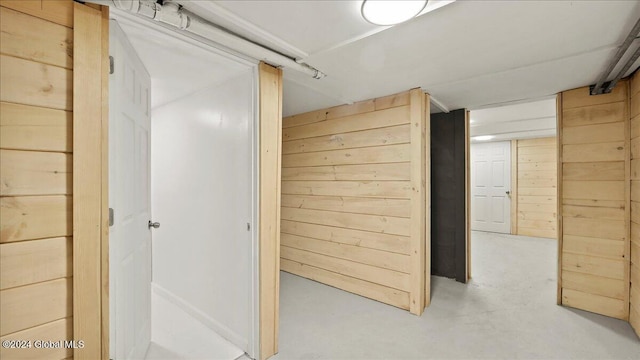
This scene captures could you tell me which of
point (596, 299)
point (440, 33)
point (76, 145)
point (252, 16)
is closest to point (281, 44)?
point (252, 16)

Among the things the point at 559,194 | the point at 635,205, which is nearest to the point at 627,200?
the point at 635,205

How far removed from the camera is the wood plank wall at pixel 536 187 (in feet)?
17.7

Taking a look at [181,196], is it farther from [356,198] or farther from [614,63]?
[614,63]

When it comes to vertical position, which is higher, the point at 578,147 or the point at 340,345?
the point at 578,147

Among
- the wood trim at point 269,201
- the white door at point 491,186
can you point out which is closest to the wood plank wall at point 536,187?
the white door at point 491,186

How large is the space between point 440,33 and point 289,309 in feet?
8.28

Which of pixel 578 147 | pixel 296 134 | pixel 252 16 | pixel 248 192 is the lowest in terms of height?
pixel 248 192

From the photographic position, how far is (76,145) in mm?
1120

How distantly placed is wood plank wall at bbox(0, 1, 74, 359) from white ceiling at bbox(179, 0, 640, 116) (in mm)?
577

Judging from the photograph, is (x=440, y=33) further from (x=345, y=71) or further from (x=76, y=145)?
(x=76, y=145)

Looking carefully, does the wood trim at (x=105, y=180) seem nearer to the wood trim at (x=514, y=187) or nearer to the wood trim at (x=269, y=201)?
the wood trim at (x=269, y=201)

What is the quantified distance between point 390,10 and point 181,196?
2.23 meters

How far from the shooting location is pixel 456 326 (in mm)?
2256

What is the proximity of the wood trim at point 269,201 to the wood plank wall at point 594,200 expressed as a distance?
268cm
